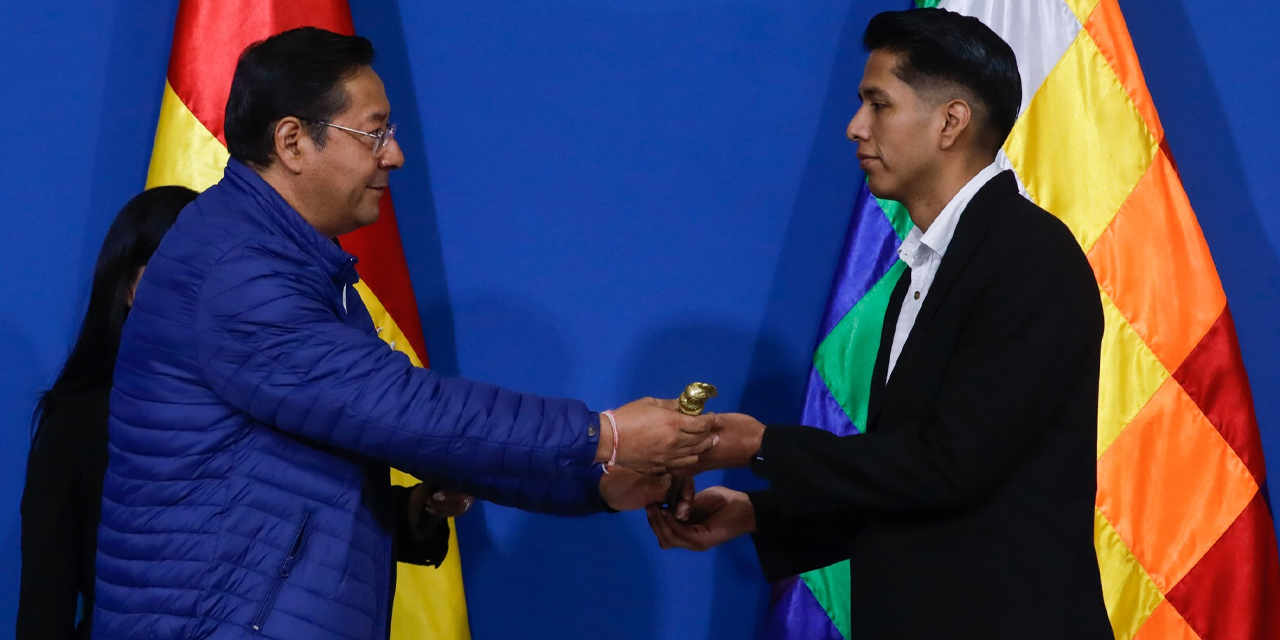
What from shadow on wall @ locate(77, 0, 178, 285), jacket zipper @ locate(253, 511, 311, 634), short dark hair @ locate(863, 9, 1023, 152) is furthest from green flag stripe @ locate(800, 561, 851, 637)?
shadow on wall @ locate(77, 0, 178, 285)

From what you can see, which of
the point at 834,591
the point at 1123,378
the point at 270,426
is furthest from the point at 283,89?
the point at 1123,378

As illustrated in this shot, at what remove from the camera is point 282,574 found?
1.43m

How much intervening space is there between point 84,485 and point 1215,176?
246 cm

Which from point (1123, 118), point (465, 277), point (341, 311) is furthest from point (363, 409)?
→ point (1123, 118)

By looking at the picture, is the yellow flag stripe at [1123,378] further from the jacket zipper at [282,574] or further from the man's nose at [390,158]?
the jacket zipper at [282,574]

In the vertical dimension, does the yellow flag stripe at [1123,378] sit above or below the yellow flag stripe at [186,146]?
below

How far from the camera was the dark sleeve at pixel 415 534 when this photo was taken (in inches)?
75.0

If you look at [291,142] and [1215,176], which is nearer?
[291,142]

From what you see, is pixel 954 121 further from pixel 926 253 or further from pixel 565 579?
pixel 565 579

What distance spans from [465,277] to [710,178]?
2.01ft

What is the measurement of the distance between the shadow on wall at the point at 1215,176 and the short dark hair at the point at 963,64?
110 centimetres

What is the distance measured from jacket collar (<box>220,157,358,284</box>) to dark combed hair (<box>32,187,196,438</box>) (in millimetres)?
553

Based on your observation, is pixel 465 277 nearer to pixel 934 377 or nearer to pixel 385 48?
pixel 385 48

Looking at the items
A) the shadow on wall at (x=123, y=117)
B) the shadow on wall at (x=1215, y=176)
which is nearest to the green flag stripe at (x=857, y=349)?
the shadow on wall at (x=1215, y=176)
